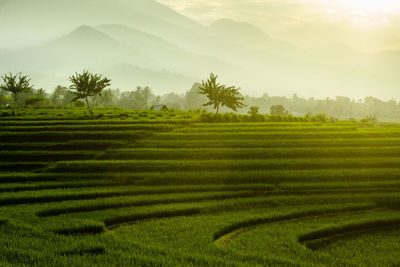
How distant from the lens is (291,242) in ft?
55.6

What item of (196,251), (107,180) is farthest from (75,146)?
(196,251)

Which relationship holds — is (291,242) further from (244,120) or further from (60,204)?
(244,120)

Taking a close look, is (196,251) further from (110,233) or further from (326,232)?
(326,232)

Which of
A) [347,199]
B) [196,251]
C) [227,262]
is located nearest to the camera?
[227,262]

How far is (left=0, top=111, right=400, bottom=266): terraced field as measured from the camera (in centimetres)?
1536

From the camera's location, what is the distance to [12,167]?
32.1 meters

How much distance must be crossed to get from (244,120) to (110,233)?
39.8 meters

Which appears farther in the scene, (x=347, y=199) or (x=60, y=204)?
(x=347, y=199)

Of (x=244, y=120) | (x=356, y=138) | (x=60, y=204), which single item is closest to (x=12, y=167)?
(x=60, y=204)

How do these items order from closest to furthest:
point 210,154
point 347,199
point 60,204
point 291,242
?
point 291,242, point 60,204, point 347,199, point 210,154

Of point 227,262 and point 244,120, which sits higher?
point 244,120

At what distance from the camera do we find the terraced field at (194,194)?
605 inches

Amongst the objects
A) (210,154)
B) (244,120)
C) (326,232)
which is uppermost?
(244,120)

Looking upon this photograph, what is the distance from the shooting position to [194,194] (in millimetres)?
25406
